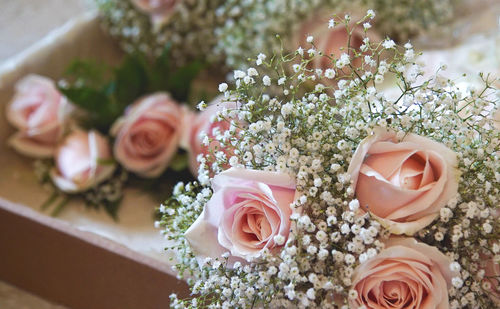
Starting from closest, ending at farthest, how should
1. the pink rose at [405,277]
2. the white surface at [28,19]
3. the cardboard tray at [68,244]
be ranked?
the pink rose at [405,277] < the cardboard tray at [68,244] < the white surface at [28,19]

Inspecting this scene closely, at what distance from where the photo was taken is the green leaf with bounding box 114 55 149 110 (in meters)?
1.17

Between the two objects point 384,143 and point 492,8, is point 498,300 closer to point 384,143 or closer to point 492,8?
point 384,143

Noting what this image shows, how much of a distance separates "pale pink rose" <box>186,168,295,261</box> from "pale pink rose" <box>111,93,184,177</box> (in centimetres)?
49

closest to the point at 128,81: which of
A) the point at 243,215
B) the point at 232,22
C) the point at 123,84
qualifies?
the point at 123,84

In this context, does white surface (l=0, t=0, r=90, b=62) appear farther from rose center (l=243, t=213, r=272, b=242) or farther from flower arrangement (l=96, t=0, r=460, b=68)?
rose center (l=243, t=213, r=272, b=242)

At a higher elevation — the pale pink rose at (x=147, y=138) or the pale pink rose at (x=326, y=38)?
the pale pink rose at (x=326, y=38)

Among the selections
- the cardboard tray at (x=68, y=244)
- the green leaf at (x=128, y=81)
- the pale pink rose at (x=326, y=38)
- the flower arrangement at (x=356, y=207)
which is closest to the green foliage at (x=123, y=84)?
the green leaf at (x=128, y=81)

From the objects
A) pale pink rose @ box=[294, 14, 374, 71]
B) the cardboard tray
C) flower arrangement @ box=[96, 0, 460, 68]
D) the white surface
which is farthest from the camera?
the white surface

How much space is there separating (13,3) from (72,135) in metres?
0.58

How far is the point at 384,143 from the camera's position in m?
0.58

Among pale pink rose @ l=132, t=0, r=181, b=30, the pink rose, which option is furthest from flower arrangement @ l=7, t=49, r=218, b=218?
the pink rose

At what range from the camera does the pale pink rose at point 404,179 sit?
0.56 m

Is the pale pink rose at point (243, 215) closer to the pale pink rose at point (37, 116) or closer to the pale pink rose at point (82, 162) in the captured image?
the pale pink rose at point (82, 162)

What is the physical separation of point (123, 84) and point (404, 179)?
750 millimetres
